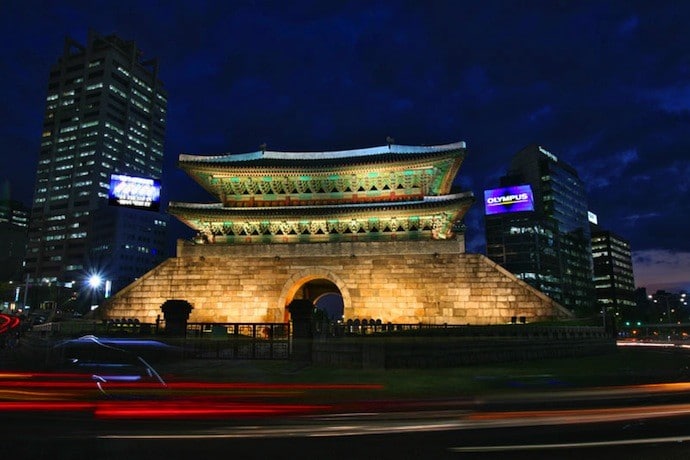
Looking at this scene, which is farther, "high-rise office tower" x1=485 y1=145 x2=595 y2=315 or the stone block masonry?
"high-rise office tower" x1=485 y1=145 x2=595 y2=315

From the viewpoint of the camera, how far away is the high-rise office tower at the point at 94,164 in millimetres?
85250

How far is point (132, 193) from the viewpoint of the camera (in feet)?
95.2

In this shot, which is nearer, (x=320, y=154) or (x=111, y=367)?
(x=111, y=367)

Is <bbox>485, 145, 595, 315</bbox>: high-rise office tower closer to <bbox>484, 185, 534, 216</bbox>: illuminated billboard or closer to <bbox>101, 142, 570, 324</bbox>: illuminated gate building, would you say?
<bbox>484, 185, 534, 216</bbox>: illuminated billboard

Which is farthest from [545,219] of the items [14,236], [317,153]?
[14,236]

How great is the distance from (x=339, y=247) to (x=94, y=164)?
8519 cm

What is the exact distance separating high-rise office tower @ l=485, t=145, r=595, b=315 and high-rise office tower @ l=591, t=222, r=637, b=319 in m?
9.60

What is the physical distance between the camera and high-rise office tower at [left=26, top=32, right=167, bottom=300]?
280 feet

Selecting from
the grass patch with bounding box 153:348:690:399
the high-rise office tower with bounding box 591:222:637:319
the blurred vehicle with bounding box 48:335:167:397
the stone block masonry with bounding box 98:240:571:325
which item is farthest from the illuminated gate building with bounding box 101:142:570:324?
the high-rise office tower with bounding box 591:222:637:319

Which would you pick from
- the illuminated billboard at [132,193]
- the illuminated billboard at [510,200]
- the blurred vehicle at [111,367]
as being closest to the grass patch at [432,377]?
the blurred vehicle at [111,367]

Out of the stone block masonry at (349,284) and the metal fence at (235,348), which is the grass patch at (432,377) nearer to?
the metal fence at (235,348)

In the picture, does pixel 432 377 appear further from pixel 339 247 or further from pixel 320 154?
pixel 320 154

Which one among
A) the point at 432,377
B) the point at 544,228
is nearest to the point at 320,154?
the point at 432,377

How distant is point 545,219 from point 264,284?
68241 mm
